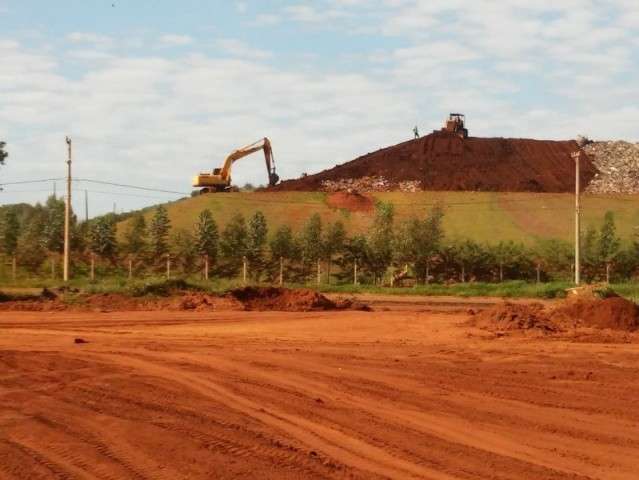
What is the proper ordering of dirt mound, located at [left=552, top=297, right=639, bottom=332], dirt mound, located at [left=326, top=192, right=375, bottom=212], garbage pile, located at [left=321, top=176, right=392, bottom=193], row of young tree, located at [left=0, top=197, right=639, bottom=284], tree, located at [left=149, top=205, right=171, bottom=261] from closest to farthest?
dirt mound, located at [left=552, top=297, right=639, bottom=332], row of young tree, located at [left=0, top=197, right=639, bottom=284], tree, located at [left=149, top=205, right=171, bottom=261], dirt mound, located at [left=326, top=192, right=375, bottom=212], garbage pile, located at [left=321, top=176, right=392, bottom=193]

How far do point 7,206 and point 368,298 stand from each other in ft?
130

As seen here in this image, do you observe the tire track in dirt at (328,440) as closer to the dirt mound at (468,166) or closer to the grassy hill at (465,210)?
the grassy hill at (465,210)

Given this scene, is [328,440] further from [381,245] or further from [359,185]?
[359,185]

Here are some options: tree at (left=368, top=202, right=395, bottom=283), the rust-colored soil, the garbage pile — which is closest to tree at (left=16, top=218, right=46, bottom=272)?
tree at (left=368, top=202, right=395, bottom=283)

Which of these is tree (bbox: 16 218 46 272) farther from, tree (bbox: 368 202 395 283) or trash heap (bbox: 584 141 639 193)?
trash heap (bbox: 584 141 639 193)

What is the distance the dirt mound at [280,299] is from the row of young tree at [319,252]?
2195 centimetres

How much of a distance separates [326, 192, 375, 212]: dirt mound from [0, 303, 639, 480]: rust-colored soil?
186 feet

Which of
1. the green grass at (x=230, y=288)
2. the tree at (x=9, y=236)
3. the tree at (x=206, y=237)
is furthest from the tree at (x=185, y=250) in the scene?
the green grass at (x=230, y=288)

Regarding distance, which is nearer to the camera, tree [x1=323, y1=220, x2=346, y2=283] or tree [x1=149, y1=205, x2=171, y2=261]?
tree [x1=323, y1=220, x2=346, y2=283]

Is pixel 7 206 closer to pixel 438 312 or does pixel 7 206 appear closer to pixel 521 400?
pixel 438 312

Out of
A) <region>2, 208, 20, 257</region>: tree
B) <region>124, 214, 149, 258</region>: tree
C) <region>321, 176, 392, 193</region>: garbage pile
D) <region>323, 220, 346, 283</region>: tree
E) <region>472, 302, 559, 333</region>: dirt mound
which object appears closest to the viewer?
<region>472, 302, 559, 333</region>: dirt mound

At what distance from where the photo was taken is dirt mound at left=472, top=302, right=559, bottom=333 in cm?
2298

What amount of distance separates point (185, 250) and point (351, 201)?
958 inches

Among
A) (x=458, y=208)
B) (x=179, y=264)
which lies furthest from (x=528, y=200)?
(x=179, y=264)
